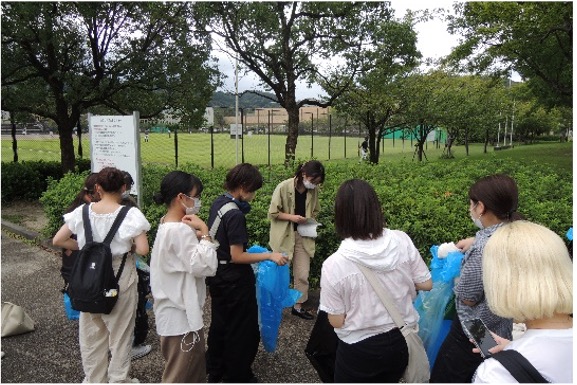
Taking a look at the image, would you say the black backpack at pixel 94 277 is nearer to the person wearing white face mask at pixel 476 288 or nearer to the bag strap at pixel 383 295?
the bag strap at pixel 383 295

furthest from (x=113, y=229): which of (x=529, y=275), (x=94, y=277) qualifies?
(x=529, y=275)

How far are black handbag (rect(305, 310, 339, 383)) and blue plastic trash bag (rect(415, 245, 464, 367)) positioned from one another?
1.88 ft

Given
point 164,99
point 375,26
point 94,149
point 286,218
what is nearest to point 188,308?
point 286,218

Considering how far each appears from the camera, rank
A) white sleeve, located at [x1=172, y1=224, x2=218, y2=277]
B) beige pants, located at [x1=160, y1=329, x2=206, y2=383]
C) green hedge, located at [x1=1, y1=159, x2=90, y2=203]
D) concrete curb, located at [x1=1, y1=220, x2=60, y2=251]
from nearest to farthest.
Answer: white sleeve, located at [x1=172, y1=224, x2=218, y2=277] < beige pants, located at [x1=160, y1=329, x2=206, y2=383] < concrete curb, located at [x1=1, y1=220, x2=60, y2=251] < green hedge, located at [x1=1, y1=159, x2=90, y2=203]

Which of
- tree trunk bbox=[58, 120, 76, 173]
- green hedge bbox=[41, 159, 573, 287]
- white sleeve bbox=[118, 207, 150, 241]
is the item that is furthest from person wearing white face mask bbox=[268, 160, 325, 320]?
tree trunk bbox=[58, 120, 76, 173]

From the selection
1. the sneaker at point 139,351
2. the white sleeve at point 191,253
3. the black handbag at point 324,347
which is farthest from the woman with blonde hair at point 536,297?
the sneaker at point 139,351

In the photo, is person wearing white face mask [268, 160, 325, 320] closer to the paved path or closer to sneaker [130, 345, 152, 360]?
the paved path

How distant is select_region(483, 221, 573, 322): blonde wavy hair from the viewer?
132 cm

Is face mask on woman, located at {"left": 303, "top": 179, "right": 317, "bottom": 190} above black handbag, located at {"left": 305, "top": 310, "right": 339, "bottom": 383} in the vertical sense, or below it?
above

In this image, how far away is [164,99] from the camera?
1145cm

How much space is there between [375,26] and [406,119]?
8104mm

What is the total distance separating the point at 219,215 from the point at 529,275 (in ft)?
5.93

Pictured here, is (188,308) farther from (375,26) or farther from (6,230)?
(375,26)

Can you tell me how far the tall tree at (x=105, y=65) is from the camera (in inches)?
392
